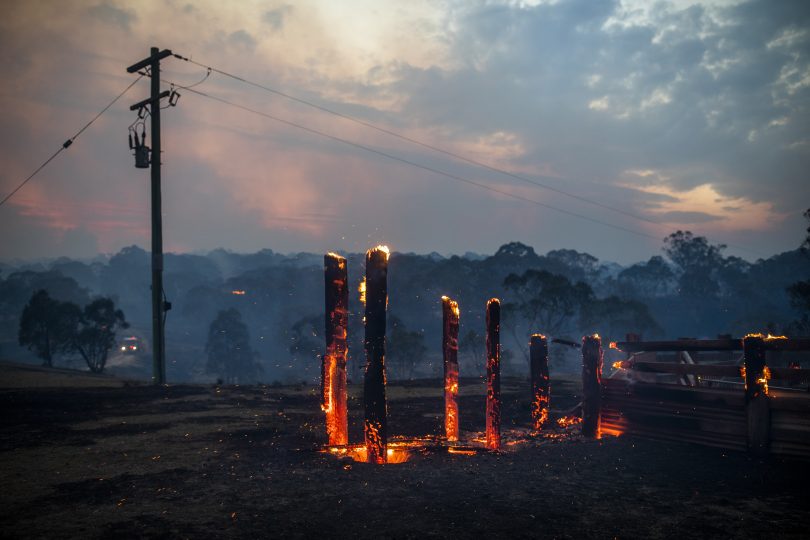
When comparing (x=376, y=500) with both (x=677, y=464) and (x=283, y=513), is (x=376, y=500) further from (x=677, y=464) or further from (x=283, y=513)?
(x=677, y=464)

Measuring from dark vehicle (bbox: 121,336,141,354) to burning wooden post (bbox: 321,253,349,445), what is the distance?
244ft

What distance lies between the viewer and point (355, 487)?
7.14 meters

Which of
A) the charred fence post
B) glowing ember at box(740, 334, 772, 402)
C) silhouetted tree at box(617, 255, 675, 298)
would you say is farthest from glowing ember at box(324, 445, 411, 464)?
silhouetted tree at box(617, 255, 675, 298)

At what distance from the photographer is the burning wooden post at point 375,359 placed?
329 inches

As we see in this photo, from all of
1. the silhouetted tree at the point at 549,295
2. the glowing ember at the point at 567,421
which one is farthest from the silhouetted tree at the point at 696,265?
the glowing ember at the point at 567,421

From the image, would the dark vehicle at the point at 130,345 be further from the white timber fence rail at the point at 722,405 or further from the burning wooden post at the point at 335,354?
the white timber fence rail at the point at 722,405

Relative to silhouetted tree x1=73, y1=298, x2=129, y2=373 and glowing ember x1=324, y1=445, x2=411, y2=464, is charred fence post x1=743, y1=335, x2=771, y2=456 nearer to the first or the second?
glowing ember x1=324, y1=445, x2=411, y2=464

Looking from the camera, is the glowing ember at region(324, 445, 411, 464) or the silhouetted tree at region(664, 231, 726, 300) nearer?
the glowing ember at region(324, 445, 411, 464)

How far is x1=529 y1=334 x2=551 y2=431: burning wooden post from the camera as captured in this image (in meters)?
10.9

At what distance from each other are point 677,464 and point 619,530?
3.38m

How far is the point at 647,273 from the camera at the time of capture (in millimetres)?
79188

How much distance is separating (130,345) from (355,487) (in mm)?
78436

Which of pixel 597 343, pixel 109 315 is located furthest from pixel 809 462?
pixel 109 315

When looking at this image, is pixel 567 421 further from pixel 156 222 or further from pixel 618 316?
pixel 618 316
